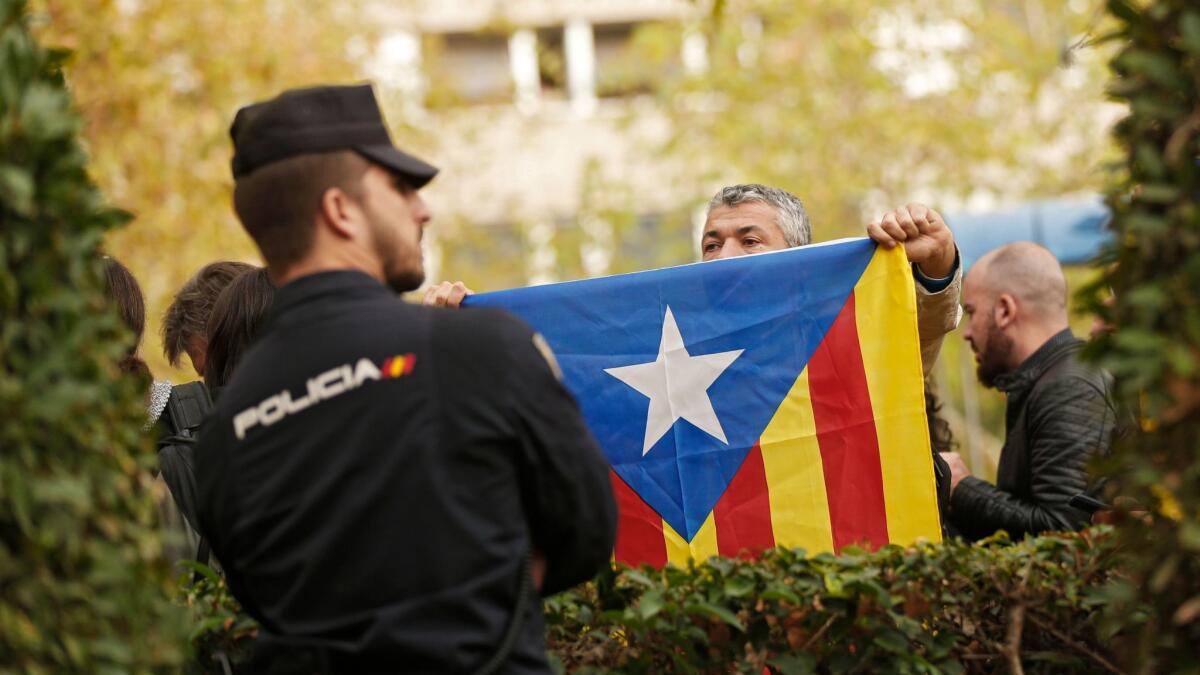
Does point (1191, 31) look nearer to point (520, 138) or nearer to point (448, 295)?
point (448, 295)

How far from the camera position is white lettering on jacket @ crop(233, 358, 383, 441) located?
2.79 m

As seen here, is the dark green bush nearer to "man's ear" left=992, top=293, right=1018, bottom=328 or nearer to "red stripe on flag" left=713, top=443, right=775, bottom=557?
"red stripe on flag" left=713, top=443, right=775, bottom=557

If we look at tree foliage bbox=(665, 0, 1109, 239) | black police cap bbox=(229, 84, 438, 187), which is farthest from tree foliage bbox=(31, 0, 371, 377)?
black police cap bbox=(229, 84, 438, 187)

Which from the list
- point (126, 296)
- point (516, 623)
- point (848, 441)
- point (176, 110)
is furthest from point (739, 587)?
point (176, 110)

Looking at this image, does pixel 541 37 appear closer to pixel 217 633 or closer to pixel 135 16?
pixel 135 16

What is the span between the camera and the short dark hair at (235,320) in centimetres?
462

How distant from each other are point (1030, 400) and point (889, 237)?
1418 millimetres

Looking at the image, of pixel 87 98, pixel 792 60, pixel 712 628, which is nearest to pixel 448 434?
pixel 712 628

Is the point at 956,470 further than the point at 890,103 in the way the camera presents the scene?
No

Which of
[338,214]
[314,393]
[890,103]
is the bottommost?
[314,393]

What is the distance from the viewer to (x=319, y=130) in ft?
9.80

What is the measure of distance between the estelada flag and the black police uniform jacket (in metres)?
1.60

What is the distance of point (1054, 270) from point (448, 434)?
406 cm

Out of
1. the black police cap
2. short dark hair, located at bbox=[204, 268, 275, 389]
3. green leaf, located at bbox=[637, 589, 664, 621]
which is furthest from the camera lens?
short dark hair, located at bbox=[204, 268, 275, 389]
